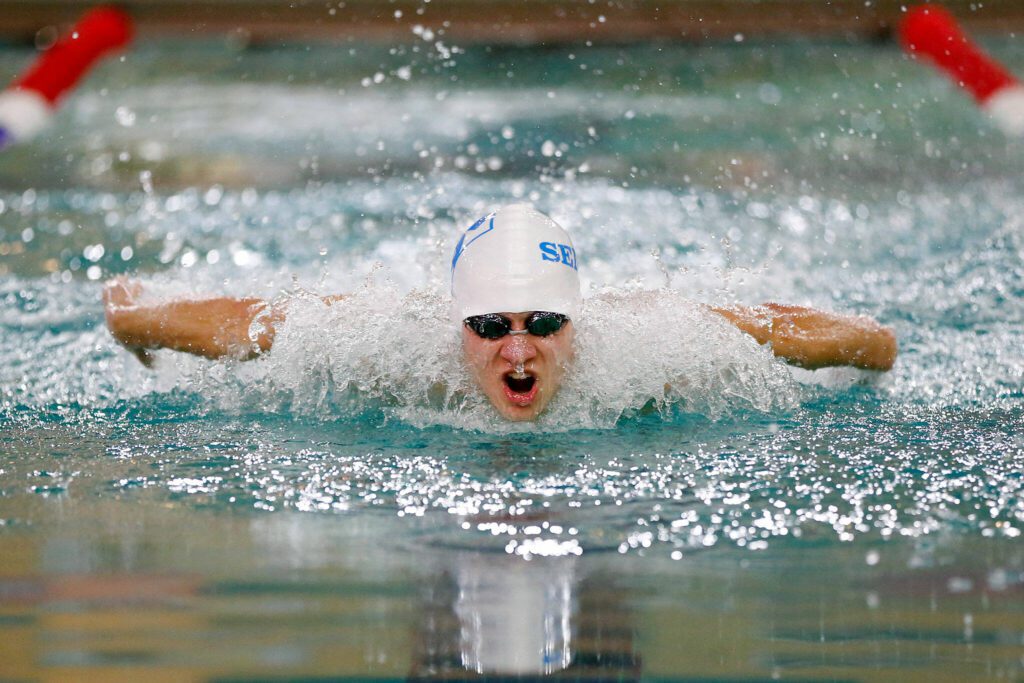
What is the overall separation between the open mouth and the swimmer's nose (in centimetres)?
4

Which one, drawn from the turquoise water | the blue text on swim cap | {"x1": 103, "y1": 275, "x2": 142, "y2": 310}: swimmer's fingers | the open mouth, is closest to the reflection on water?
the turquoise water

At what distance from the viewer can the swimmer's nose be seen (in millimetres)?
3174

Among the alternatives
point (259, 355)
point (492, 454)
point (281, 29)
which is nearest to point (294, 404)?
point (259, 355)

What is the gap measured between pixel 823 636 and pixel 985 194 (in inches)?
197

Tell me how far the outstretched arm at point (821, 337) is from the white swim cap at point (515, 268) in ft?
1.65

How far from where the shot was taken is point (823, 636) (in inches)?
77.7

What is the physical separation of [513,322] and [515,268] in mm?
149

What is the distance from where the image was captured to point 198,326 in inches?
140

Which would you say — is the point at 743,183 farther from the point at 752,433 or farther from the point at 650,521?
the point at 650,521

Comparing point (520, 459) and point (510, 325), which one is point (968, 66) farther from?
point (520, 459)

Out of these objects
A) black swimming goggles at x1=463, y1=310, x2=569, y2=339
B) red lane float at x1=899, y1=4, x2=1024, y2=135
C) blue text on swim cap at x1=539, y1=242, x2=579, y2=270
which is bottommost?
black swimming goggles at x1=463, y1=310, x2=569, y2=339

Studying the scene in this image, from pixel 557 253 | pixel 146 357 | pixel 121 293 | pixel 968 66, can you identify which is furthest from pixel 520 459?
pixel 968 66

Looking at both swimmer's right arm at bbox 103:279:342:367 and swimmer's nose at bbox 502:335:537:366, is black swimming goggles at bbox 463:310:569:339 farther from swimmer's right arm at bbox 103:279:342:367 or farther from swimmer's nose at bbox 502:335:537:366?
swimmer's right arm at bbox 103:279:342:367

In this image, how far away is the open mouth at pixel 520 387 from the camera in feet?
10.5
